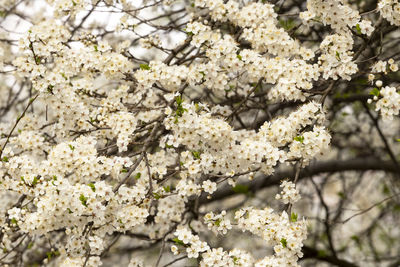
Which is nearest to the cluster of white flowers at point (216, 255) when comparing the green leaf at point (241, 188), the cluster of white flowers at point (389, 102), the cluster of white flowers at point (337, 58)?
the cluster of white flowers at point (389, 102)

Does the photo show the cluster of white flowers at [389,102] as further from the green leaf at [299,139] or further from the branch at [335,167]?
the branch at [335,167]

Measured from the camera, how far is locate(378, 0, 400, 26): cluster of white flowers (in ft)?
11.0

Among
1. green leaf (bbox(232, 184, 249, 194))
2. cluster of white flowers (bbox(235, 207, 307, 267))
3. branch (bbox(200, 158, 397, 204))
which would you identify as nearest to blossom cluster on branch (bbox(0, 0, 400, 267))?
cluster of white flowers (bbox(235, 207, 307, 267))

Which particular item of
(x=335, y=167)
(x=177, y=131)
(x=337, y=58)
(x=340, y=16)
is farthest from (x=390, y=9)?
(x=335, y=167)

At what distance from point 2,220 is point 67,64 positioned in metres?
1.25

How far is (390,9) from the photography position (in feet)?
11.2

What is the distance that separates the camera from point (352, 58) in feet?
11.6

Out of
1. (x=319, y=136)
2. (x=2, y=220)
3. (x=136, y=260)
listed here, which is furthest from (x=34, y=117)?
(x=319, y=136)

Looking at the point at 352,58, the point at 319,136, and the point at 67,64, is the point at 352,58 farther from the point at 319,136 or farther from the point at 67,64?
the point at 67,64

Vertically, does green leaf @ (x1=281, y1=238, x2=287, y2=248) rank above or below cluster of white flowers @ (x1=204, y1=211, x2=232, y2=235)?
below

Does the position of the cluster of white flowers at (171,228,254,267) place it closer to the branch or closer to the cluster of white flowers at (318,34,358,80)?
the cluster of white flowers at (318,34,358,80)

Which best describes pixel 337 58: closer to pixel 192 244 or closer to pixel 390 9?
pixel 390 9

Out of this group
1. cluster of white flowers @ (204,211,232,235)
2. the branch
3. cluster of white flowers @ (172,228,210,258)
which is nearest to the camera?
cluster of white flowers @ (172,228,210,258)

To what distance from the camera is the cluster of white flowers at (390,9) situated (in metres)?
3.37
